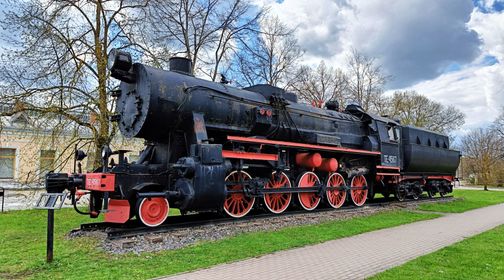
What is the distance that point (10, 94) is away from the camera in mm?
11867

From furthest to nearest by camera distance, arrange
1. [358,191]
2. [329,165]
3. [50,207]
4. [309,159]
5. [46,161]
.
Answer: [358,191] < [46,161] < [329,165] < [309,159] < [50,207]

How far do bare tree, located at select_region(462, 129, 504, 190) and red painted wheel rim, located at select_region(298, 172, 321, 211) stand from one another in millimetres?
30035

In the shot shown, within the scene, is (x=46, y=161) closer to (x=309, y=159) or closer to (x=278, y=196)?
(x=278, y=196)

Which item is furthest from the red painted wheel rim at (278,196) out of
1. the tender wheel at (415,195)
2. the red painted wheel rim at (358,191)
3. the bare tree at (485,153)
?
the bare tree at (485,153)

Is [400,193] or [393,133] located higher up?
[393,133]

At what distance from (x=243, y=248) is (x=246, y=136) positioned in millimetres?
4003

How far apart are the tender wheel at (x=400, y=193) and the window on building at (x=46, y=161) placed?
13.6 meters

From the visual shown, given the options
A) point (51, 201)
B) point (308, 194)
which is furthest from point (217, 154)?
point (308, 194)

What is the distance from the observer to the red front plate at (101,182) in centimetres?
767

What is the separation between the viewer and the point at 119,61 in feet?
28.1

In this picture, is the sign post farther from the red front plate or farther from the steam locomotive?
the red front plate

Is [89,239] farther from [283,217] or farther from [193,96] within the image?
[283,217]

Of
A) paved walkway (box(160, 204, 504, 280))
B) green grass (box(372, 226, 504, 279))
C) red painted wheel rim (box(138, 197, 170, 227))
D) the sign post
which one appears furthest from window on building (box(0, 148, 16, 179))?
green grass (box(372, 226, 504, 279))

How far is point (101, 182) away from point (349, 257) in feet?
16.2
